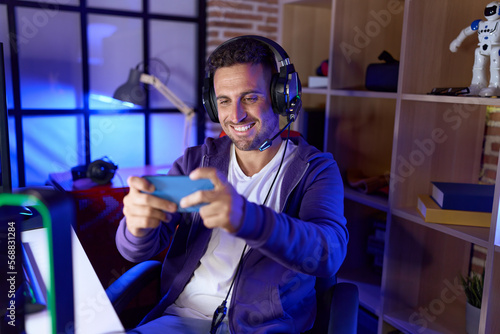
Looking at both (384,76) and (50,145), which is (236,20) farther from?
(50,145)

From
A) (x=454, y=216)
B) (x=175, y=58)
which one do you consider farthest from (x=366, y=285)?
(x=175, y=58)

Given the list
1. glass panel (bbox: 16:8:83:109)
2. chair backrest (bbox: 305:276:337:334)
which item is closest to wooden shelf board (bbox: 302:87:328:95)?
chair backrest (bbox: 305:276:337:334)

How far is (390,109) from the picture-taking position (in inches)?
91.4

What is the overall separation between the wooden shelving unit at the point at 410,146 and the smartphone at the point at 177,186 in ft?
3.60

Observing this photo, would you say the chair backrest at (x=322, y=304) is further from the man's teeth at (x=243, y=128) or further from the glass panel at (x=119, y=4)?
the glass panel at (x=119, y=4)

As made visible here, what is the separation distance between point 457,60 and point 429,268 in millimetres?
934

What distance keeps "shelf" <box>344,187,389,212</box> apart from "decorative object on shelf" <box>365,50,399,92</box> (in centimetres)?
49

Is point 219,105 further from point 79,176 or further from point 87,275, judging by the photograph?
point 79,176

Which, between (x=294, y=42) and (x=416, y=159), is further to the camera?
(x=294, y=42)

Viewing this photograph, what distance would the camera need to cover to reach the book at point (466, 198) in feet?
5.37

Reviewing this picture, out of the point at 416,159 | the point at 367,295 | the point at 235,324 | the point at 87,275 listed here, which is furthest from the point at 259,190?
the point at 367,295

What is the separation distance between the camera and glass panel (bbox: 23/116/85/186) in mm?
2328

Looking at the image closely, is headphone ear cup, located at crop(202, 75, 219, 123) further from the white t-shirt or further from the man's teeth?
the white t-shirt

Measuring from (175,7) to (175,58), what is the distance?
30 centimetres
